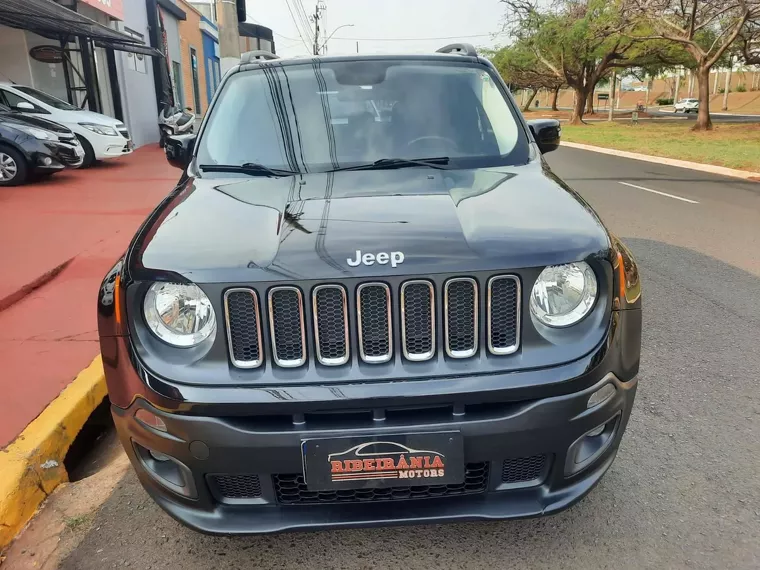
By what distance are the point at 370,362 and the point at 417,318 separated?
193mm

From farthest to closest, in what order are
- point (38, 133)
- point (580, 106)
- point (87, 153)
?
1. point (580, 106)
2. point (87, 153)
3. point (38, 133)

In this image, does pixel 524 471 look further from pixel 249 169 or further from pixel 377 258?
pixel 249 169

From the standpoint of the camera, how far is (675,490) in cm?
262

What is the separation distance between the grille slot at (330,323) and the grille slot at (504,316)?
0.44 meters

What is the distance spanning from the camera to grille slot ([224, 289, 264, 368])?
6.23 feet

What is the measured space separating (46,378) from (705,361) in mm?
3839

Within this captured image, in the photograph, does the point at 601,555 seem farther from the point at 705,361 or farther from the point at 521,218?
the point at 705,361

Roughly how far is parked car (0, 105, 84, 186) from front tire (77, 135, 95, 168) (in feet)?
6.83

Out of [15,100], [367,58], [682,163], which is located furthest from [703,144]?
[367,58]

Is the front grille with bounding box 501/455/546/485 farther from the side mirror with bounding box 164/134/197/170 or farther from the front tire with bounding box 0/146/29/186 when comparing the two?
the front tire with bounding box 0/146/29/186

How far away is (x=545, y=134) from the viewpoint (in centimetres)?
345

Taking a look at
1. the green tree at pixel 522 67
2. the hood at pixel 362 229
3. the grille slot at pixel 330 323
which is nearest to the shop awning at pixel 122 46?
the hood at pixel 362 229

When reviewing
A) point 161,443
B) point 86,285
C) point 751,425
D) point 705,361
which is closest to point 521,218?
point 161,443

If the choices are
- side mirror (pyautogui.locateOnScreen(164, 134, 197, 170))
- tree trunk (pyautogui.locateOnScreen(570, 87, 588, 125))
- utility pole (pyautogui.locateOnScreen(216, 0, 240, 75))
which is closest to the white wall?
utility pole (pyautogui.locateOnScreen(216, 0, 240, 75))
